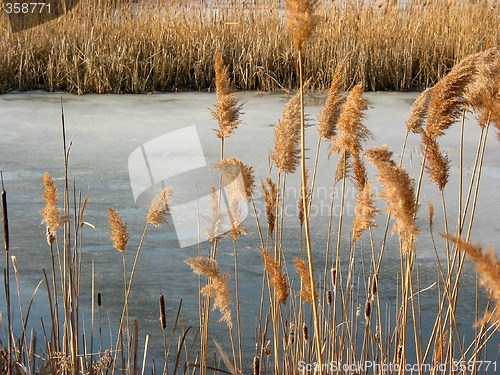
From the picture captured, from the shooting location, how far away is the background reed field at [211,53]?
725cm

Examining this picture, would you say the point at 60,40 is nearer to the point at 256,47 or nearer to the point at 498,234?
the point at 256,47

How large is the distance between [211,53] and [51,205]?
607cm

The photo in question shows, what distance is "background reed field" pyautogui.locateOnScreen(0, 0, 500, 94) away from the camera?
23.8ft

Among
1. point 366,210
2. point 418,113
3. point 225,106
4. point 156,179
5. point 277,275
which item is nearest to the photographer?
point 277,275

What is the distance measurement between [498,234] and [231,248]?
1.16 metres

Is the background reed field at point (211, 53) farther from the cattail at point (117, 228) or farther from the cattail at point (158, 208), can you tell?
the cattail at point (117, 228)

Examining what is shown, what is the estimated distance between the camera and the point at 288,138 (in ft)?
5.28

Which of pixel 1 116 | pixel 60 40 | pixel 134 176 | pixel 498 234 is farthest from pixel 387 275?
pixel 60 40

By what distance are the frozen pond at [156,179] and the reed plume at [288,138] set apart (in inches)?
1.7

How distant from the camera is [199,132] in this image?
567 cm

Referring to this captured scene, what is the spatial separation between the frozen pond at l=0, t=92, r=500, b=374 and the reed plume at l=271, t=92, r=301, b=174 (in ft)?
0.14

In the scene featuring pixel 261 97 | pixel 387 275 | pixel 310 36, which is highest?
pixel 310 36

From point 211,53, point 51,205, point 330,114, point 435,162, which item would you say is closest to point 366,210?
point 435,162

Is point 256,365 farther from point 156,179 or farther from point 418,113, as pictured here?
point 156,179
